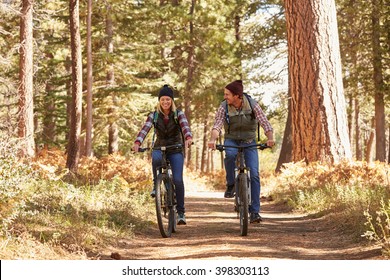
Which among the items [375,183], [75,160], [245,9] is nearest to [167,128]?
[375,183]

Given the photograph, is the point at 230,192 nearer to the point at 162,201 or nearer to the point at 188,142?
the point at 162,201

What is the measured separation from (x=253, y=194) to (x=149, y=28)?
18.8m

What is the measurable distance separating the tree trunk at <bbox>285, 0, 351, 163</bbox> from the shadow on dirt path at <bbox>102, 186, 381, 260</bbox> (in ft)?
10.9

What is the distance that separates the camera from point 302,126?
1459 cm

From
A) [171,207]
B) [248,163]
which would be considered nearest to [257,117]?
[248,163]

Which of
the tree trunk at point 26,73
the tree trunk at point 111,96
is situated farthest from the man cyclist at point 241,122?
the tree trunk at point 111,96

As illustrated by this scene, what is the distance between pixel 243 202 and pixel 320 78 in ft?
21.0

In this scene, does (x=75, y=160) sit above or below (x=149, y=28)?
below

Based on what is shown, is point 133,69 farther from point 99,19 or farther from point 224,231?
point 224,231

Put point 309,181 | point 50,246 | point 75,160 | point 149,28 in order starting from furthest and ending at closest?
point 149,28
point 75,160
point 309,181
point 50,246

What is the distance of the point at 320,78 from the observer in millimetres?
14062

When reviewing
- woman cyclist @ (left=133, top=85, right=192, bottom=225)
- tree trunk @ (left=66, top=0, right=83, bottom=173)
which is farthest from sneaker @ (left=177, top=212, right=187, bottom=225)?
tree trunk @ (left=66, top=0, right=83, bottom=173)

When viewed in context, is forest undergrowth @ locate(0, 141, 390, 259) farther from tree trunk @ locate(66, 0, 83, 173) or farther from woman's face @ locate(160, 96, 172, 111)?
woman's face @ locate(160, 96, 172, 111)

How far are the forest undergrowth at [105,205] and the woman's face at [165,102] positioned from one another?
79.3 inches
